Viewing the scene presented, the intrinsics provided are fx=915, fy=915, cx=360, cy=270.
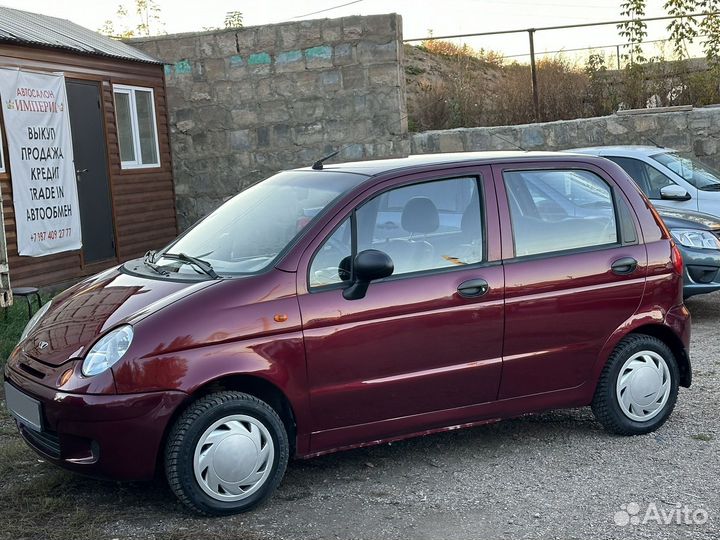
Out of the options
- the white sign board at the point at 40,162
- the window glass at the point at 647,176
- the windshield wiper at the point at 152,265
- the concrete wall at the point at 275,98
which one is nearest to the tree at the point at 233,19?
the concrete wall at the point at 275,98

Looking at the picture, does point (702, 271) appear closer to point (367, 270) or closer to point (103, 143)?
point (367, 270)

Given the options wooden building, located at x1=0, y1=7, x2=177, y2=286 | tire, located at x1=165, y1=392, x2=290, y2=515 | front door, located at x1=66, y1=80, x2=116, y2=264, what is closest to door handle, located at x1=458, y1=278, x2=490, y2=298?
tire, located at x1=165, y1=392, x2=290, y2=515

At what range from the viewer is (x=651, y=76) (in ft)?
54.2

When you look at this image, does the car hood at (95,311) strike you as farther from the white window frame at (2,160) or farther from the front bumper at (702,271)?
the white window frame at (2,160)

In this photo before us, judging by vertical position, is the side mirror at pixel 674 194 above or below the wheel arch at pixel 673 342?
above

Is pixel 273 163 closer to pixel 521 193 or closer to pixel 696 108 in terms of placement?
pixel 696 108

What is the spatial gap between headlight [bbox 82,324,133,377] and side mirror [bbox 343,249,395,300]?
1113 millimetres

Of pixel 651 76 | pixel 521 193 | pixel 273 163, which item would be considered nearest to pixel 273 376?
pixel 521 193

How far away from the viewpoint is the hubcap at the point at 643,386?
5531 mm

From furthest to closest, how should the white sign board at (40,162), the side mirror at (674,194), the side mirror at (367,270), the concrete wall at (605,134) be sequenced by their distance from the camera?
the concrete wall at (605,134) < the white sign board at (40,162) < the side mirror at (674,194) < the side mirror at (367,270)

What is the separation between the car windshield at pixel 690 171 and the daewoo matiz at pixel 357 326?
526 centimetres

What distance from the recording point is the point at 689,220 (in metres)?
9.08

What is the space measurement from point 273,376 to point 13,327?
4888mm

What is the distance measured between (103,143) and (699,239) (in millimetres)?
8588
